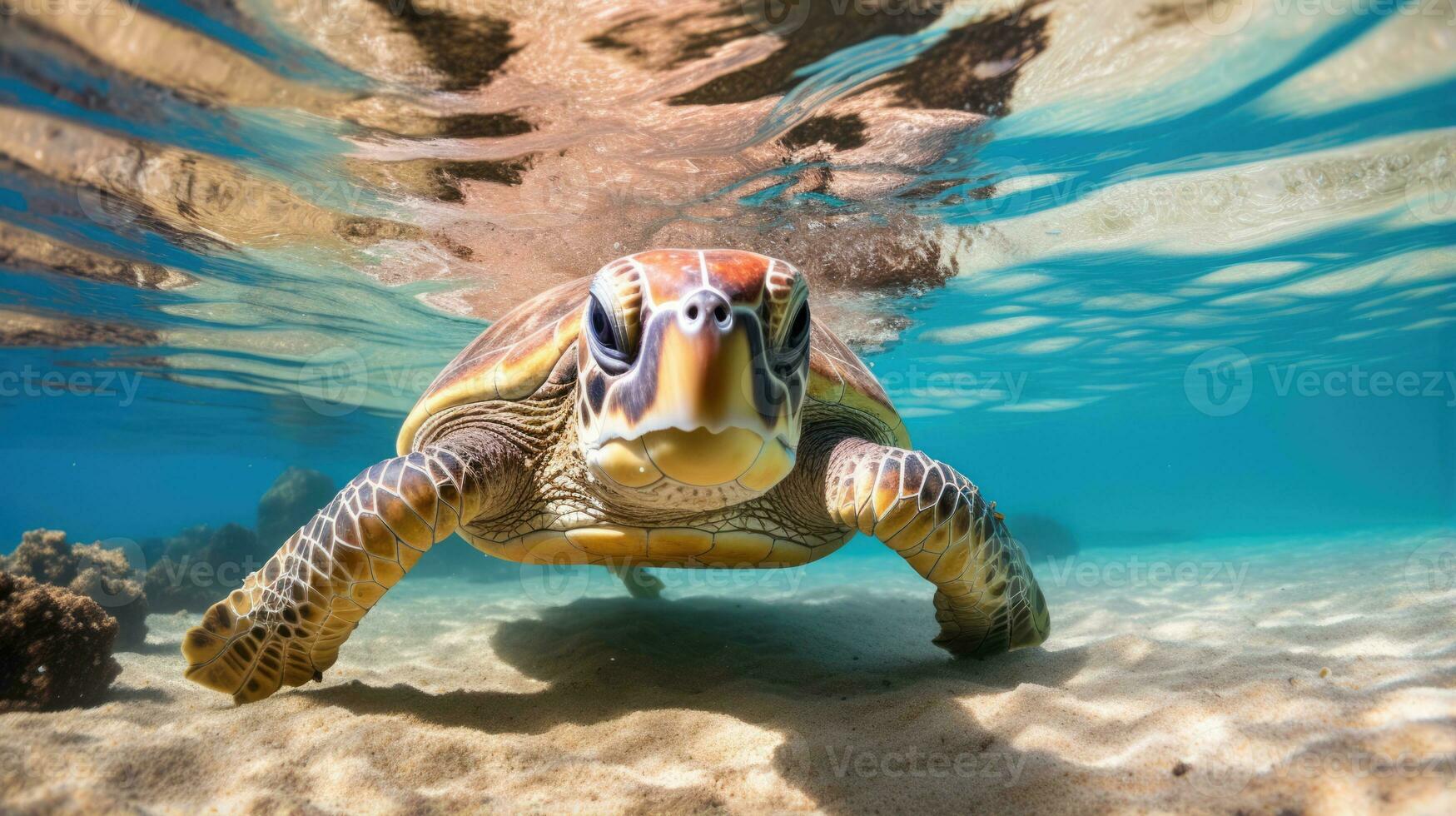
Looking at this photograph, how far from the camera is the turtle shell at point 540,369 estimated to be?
3328mm

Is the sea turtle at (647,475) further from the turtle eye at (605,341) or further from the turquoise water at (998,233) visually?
the turquoise water at (998,233)

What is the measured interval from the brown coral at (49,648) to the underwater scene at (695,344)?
2cm

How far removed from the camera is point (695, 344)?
70.1 inches

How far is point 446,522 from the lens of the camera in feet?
9.05

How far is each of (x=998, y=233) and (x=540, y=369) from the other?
8329 millimetres

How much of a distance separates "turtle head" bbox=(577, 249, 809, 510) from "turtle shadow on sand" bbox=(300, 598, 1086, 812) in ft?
3.40
